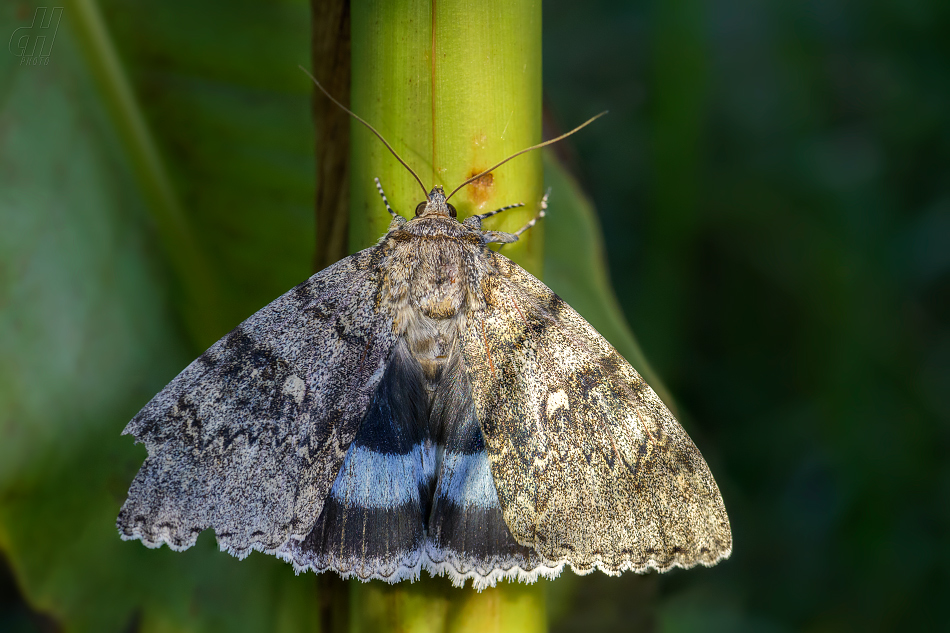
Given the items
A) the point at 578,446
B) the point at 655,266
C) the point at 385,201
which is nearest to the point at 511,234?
the point at 385,201

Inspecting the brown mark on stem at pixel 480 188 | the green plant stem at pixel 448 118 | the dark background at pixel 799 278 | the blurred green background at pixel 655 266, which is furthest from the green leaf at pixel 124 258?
the dark background at pixel 799 278

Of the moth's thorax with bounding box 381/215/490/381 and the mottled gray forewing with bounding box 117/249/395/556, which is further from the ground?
the moth's thorax with bounding box 381/215/490/381

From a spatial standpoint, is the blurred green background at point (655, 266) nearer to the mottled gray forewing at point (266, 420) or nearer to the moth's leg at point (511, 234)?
the mottled gray forewing at point (266, 420)

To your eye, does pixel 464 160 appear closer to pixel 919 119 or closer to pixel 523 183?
pixel 523 183

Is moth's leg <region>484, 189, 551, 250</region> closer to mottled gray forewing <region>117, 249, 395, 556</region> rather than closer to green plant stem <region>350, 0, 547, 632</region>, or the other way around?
green plant stem <region>350, 0, 547, 632</region>

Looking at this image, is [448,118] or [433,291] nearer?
[448,118]

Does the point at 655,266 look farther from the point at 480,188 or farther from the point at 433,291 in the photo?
the point at 480,188

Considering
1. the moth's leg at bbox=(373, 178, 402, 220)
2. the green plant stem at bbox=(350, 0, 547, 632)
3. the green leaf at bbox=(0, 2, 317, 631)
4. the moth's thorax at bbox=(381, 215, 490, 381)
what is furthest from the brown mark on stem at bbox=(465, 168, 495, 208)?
the green leaf at bbox=(0, 2, 317, 631)
